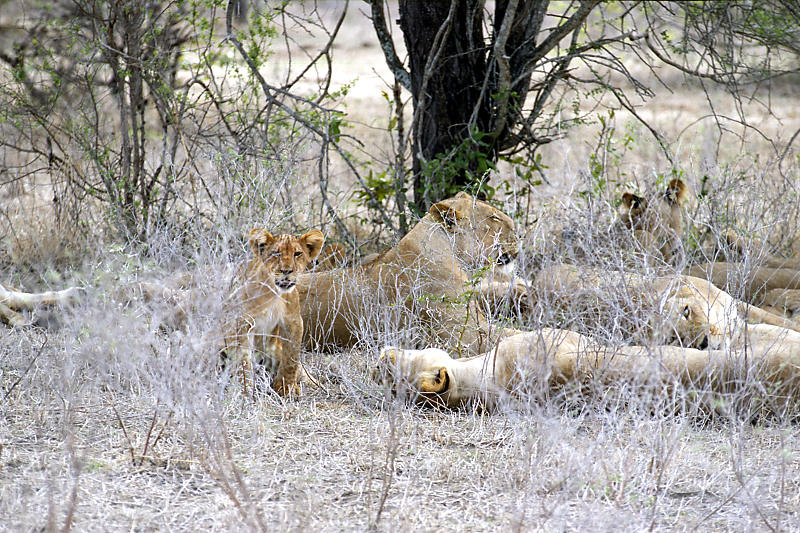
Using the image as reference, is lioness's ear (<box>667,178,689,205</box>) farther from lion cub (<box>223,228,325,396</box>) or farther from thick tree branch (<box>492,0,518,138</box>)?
lion cub (<box>223,228,325,396</box>)

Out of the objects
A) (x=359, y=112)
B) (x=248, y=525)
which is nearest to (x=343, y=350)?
(x=248, y=525)

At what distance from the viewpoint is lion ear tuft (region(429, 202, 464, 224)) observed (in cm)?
502

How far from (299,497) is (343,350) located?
2.10 meters

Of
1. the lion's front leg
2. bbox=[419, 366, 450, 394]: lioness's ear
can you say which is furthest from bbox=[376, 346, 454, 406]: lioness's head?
the lion's front leg

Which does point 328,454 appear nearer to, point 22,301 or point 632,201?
point 22,301

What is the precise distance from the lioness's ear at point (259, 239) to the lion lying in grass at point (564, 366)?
73cm

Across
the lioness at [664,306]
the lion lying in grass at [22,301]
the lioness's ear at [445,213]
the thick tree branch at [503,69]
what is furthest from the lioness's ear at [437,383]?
the thick tree branch at [503,69]

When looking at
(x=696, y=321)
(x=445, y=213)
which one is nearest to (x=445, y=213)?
(x=445, y=213)

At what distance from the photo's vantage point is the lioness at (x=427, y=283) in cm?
497

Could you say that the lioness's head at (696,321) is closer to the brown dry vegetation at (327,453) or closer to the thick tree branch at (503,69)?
the brown dry vegetation at (327,453)

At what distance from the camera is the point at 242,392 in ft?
13.2

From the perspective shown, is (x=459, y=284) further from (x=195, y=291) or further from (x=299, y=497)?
(x=299, y=497)

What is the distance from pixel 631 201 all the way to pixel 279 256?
10.4ft

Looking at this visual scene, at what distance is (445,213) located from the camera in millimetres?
5039
